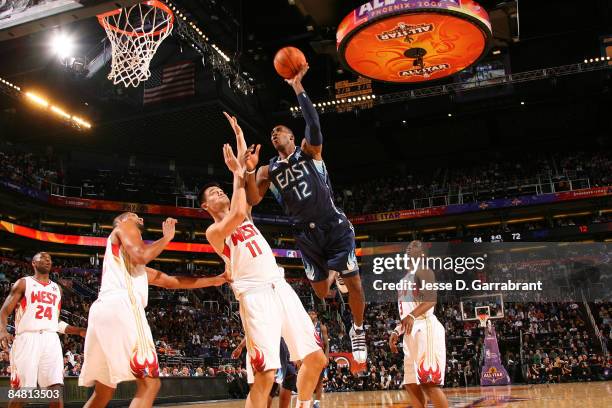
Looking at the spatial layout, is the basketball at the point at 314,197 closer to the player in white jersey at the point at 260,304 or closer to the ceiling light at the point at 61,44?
the player in white jersey at the point at 260,304

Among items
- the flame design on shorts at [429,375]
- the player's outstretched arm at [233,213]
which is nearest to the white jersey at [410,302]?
the flame design on shorts at [429,375]

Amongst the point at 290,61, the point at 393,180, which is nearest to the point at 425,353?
the point at 290,61

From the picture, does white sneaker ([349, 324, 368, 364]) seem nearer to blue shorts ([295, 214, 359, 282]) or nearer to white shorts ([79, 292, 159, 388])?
blue shorts ([295, 214, 359, 282])

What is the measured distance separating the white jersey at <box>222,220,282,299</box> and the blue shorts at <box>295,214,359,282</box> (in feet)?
2.07

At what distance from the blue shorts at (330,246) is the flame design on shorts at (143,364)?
1.48 metres

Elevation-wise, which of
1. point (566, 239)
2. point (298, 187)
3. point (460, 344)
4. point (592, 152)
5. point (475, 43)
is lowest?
point (460, 344)

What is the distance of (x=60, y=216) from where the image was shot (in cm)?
2584

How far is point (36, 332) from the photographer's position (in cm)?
620

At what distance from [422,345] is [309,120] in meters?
2.40

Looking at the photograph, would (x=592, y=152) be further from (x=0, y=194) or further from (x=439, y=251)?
(x=0, y=194)

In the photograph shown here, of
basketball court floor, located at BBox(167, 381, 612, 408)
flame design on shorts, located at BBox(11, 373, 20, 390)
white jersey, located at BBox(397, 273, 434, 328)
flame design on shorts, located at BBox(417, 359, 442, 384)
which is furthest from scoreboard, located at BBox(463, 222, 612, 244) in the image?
flame design on shorts, located at BBox(11, 373, 20, 390)

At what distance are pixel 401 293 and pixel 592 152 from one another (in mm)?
25633

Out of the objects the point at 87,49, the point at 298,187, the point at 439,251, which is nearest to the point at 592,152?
the point at 439,251

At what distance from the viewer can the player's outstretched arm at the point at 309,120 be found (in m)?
4.27
